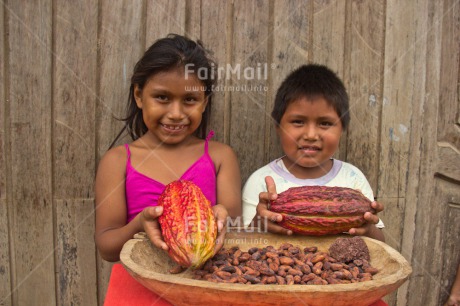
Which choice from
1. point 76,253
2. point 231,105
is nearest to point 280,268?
point 231,105

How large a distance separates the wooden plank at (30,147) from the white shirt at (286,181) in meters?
1.18

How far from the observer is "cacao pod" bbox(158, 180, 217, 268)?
5.40ft

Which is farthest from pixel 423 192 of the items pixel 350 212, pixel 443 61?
pixel 350 212

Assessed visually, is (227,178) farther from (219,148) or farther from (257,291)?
(257,291)

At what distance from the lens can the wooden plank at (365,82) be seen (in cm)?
287

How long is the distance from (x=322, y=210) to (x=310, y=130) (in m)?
0.65

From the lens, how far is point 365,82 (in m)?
2.89

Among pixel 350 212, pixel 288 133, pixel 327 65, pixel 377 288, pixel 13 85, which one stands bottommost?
pixel 377 288

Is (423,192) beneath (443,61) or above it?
beneath

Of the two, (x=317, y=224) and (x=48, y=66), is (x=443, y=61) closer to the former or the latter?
(x=317, y=224)

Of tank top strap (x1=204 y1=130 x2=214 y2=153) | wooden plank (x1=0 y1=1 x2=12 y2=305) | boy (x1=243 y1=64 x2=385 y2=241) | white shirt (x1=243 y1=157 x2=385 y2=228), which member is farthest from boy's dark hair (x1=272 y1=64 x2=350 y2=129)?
wooden plank (x1=0 y1=1 x2=12 y2=305)

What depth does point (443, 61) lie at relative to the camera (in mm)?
2861

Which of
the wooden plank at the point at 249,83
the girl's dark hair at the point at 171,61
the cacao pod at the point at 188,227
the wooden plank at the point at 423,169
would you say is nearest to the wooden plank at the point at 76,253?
the girl's dark hair at the point at 171,61

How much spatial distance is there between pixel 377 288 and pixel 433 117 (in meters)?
1.83
